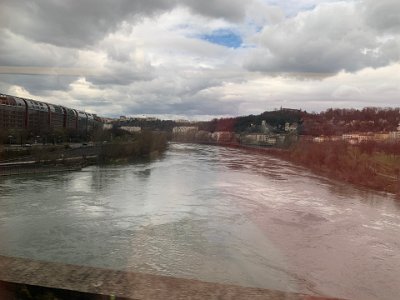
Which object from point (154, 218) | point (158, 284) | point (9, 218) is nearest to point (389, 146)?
point (154, 218)

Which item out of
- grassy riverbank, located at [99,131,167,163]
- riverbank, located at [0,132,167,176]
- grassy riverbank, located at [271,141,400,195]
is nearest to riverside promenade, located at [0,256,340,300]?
grassy riverbank, located at [271,141,400,195]

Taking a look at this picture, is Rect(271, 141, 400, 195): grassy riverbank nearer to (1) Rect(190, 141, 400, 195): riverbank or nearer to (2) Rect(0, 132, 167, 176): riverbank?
(1) Rect(190, 141, 400, 195): riverbank

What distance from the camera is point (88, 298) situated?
1.07 metres

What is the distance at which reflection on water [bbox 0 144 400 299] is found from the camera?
2613mm

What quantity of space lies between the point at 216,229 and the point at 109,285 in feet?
8.56

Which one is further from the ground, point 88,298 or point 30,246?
point 88,298

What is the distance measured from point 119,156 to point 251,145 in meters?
3.06

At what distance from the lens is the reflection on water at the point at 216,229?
2.61 metres

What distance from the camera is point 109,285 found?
45.8 inches

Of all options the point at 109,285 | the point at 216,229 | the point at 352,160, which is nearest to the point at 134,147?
the point at 352,160

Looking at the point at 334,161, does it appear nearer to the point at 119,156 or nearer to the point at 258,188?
the point at 258,188

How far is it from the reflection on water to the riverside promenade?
1.18m

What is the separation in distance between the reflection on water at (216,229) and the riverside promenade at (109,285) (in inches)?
46.4

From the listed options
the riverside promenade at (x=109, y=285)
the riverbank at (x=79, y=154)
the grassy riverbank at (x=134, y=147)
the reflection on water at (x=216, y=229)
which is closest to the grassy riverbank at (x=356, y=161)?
the reflection on water at (x=216, y=229)
